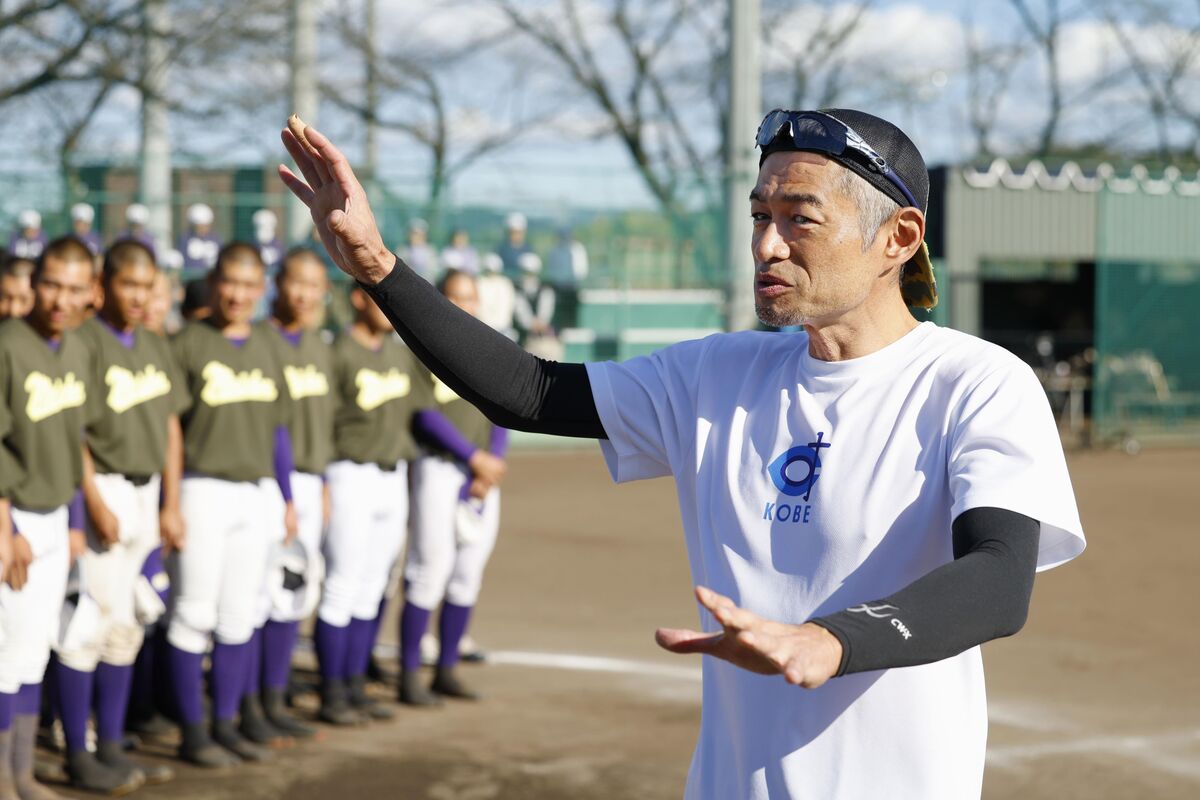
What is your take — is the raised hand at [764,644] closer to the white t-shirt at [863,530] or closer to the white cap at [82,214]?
the white t-shirt at [863,530]

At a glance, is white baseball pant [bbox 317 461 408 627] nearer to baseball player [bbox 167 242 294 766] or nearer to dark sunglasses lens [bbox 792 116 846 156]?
baseball player [bbox 167 242 294 766]

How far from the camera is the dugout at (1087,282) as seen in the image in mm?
20891

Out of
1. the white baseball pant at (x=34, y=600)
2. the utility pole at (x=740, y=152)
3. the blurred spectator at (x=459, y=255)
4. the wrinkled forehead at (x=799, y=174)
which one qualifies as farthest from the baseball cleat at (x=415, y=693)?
the utility pole at (x=740, y=152)

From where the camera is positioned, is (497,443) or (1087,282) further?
(1087,282)

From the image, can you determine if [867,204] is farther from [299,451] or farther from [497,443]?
[497,443]

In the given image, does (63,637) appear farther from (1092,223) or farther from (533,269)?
(1092,223)

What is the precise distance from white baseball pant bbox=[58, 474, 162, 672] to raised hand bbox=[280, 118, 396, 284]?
364cm

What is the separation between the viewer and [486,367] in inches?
107

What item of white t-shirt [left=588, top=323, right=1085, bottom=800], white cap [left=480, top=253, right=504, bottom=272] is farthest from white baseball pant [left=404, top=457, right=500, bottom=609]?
white cap [left=480, top=253, right=504, bottom=272]

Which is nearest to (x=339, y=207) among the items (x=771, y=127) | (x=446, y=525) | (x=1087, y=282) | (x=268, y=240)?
(x=771, y=127)

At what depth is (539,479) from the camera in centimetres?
1648

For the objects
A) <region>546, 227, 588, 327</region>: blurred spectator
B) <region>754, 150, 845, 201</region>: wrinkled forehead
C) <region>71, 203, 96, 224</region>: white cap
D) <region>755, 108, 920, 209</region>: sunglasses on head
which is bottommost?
<region>754, 150, 845, 201</region>: wrinkled forehead

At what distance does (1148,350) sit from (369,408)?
16.5 meters

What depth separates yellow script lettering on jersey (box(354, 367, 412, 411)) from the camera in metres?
7.20
